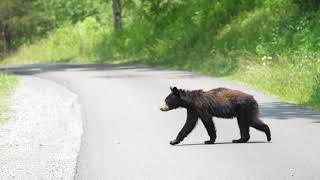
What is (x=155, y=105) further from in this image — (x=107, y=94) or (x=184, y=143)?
(x=184, y=143)

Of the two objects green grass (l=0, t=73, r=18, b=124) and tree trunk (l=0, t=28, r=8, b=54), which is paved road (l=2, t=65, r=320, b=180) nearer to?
green grass (l=0, t=73, r=18, b=124)

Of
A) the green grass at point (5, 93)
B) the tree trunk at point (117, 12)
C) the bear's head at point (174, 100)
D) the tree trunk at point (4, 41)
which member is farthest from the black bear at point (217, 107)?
the tree trunk at point (4, 41)

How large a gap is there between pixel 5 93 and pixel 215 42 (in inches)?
456

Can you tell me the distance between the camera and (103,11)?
64.8m

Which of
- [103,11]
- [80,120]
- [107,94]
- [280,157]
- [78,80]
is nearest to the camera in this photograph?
[280,157]

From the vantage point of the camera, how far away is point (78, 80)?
1075 inches

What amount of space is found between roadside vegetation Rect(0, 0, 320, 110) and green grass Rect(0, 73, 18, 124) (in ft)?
21.8

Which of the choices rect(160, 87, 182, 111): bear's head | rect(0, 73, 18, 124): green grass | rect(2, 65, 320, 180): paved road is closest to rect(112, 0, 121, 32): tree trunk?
rect(0, 73, 18, 124): green grass

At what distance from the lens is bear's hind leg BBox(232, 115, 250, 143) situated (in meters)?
11.3

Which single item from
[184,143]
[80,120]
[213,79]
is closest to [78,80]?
[213,79]

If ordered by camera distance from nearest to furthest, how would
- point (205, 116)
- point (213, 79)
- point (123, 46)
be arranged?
point (205, 116) < point (213, 79) < point (123, 46)

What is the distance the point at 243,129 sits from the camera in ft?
37.6

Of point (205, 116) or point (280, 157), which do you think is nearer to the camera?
point (280, 157)

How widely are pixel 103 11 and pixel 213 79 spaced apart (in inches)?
1619
